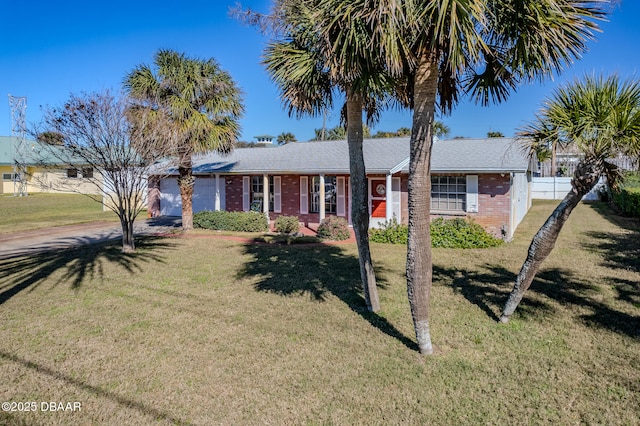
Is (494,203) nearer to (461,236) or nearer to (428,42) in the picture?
(461,236)

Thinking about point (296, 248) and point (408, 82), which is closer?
point (408, 82)

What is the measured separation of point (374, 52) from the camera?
539 centimetres

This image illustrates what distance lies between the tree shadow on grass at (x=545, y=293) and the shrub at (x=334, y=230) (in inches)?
213

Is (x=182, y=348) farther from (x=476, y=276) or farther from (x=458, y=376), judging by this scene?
(x=476, y=276)

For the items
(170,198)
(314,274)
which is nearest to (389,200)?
(314,274)

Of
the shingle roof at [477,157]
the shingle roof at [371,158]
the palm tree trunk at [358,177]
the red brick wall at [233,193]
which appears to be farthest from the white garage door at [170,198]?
the palm tree trunk at [358,177]

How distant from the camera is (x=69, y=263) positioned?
11.6 metres

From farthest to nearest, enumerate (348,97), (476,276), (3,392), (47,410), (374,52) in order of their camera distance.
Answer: (476,276)
(348,97)
(374,52)
(3,392)
(47,410)

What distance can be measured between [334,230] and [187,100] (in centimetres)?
758

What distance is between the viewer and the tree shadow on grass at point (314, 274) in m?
7.62

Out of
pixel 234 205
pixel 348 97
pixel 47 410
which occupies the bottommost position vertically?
pixel 47 410

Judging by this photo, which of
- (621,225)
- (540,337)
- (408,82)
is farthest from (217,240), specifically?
(621,225)

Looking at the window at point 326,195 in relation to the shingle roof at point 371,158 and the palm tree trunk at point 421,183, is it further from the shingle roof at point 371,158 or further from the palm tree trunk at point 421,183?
the palm tree trunk at point 421,183

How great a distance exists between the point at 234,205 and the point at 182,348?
1540cm
